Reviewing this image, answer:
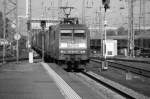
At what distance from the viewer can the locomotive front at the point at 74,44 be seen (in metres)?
27.5

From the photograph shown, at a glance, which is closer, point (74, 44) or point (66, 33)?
point (74, 44)

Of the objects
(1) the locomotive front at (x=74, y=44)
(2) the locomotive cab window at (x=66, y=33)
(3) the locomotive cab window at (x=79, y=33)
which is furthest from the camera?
(3) the locomotive cab window at (x=79, y=33)

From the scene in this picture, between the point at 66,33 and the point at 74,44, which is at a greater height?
the point at 66,33

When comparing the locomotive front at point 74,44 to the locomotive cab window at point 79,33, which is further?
the locomotive cab window at point 79,33

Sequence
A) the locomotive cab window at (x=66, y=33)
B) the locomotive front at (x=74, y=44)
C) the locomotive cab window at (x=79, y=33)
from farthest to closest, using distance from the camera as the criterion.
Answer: the locomotive cab window at (x=79, y=33) < the locomotive cab window at (x=66, y=33) < the locomotive front at (x=74, y=44)

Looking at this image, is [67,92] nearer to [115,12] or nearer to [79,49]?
[79,49]

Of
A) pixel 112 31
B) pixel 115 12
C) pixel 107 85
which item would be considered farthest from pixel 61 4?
pixel 112 31

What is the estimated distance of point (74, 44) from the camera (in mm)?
27688

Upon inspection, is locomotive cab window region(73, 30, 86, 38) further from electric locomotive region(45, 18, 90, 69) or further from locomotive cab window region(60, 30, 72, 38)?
locomotive cab window region(60, 30, 72, 38)

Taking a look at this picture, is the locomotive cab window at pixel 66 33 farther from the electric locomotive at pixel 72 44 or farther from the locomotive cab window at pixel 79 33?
the locomotive cab window at pixel 79 33

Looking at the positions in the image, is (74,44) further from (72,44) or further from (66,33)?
(66,33)

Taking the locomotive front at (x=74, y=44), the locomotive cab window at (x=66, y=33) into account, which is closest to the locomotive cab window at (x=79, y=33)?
the locomotive front at (x=74, y=44)

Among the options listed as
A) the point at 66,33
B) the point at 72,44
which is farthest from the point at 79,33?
the point at 72,44

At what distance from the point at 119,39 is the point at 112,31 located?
24.8 metres
